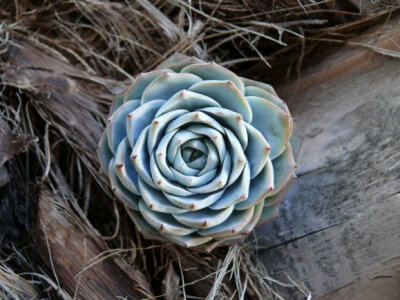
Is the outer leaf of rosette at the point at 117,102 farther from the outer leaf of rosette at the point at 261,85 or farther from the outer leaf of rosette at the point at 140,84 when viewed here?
the outer leaf of rosette at the point at 261,85

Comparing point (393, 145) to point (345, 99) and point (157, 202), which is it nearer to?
point (345, 99)

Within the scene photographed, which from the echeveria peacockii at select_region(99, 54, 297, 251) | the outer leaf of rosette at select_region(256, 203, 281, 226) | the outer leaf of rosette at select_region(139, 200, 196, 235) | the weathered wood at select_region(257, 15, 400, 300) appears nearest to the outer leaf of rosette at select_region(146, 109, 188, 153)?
the echeveria peacockii at select_region(99, 54, 297, 251)

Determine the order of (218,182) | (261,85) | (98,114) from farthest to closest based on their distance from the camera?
(98,114) → (261,85) → (218,182)

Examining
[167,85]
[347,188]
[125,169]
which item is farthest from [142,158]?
[347,188]

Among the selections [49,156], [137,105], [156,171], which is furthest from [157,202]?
[49,156]

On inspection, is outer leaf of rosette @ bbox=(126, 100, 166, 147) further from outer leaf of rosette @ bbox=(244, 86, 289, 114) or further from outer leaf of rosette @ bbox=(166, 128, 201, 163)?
outer leaf of rosette @ bbox=(244, 86, 289, 114)

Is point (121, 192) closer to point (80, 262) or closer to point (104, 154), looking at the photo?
point (104, 154)
